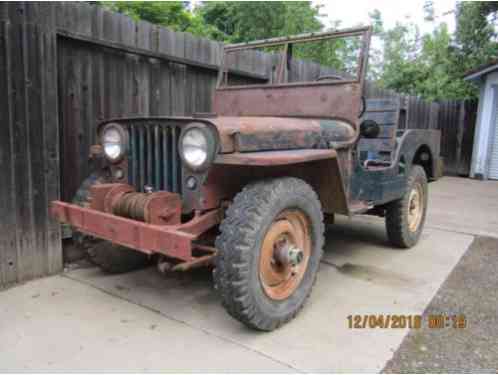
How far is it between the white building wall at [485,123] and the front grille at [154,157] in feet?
34.8

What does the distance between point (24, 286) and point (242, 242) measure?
2.09 m

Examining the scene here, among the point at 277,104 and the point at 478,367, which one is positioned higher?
the point at 277,104

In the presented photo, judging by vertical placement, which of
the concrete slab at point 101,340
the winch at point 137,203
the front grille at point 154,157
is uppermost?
the front grille at point 154,157

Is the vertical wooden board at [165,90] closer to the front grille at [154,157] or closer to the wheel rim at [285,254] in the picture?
the front grille at [154,157]

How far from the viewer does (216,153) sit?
2447mm

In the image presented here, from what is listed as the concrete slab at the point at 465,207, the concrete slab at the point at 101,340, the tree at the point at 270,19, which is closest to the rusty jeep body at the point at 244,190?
the concrete slab at the point at 101,340

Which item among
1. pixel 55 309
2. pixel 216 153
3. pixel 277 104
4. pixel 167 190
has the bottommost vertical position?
pixel 55 309

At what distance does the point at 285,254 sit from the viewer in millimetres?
2668

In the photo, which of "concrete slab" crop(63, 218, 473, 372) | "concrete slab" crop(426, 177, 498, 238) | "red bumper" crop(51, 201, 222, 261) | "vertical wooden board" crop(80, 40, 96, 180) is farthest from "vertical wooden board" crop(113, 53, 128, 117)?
"concrete slab" crop(426, 177, 498, 238)

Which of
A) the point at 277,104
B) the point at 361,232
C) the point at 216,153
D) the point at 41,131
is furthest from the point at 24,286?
the point at 361,232

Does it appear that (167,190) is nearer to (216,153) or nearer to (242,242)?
(216,153)

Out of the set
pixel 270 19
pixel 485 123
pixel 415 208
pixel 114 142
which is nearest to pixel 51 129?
pixel 114 142

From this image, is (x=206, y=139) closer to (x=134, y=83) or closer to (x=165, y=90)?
(x=134, y=83)

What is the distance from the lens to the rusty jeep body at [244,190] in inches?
93.1
